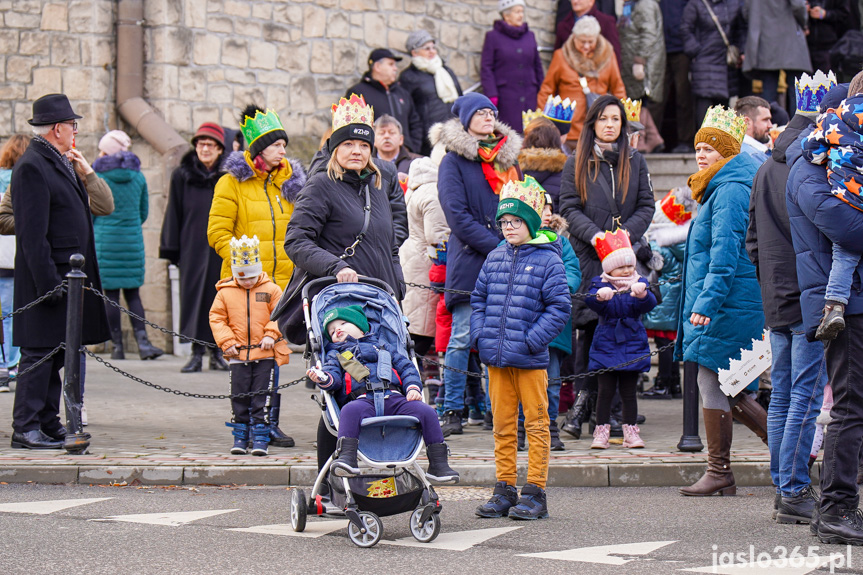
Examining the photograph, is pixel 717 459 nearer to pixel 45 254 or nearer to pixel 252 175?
pixel 252 175

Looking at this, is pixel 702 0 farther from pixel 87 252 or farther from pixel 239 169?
pixel 87 252

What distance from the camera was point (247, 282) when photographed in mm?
8961

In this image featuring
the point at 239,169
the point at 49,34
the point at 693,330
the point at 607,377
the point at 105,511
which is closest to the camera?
the point at 105,511

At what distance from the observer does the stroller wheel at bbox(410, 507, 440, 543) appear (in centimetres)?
635

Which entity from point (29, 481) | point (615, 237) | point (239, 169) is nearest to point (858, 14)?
point (615, 237)

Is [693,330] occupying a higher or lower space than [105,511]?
higher

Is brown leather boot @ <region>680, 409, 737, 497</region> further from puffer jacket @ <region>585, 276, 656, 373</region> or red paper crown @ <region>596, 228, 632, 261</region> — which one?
red paper crown @ <region>596, 228, 632, 261</region>

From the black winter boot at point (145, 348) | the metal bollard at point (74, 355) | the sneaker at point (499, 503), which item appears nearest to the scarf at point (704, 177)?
the sneaker at point (499, 503)

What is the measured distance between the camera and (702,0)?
15.7 metres

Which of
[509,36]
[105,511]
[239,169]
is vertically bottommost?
[105,511]

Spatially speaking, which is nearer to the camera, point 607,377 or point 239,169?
point 607,377

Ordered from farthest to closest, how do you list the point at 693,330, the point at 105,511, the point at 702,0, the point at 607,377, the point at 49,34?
the point at 702,0 < the point at 49,34 < the point at 607,377 < the point at 693,330 < the point at 105,511

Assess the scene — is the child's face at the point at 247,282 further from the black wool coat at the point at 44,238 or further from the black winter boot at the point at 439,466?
the black winter boot at the point at 439,466

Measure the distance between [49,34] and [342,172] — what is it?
8.14 metres
